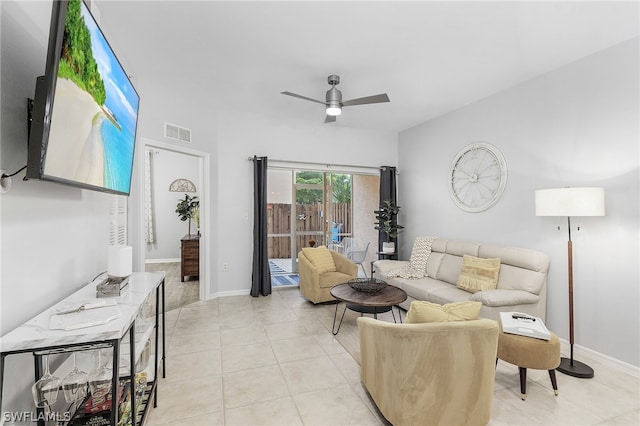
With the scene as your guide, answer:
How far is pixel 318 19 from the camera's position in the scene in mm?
2375

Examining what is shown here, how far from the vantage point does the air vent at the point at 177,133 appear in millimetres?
3895

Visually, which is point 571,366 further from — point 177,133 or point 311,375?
point 177,133

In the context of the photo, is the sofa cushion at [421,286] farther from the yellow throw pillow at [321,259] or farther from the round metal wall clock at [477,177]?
the round metal wall clock at [477,177]

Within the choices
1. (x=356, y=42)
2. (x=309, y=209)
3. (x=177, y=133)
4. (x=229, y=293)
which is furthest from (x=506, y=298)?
(x=177, y=133)

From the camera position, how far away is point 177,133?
4.02 meters

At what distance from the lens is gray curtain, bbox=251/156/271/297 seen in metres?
4.77

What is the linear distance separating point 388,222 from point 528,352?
3.30 metres

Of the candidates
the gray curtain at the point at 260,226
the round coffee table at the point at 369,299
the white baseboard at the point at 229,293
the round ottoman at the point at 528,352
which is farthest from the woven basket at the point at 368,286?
the white baseboard at the point at 229,293

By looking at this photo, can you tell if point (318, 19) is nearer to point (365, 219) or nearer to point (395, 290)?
point (395, 290)

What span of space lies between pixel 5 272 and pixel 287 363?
210 centimetres

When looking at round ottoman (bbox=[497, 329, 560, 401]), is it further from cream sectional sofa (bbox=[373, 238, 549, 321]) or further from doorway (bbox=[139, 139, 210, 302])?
doorway (bbox=[139, 139, 210, 302])

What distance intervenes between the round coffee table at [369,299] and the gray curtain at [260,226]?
172cm

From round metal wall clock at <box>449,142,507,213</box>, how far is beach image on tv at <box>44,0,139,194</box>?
399cm

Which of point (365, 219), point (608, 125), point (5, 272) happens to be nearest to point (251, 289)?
point (365, 219)
